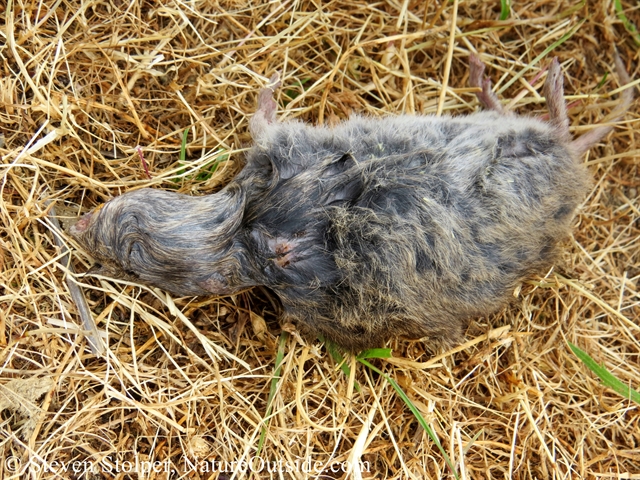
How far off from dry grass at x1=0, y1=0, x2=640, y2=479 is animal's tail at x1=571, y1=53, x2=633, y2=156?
5.0 inches

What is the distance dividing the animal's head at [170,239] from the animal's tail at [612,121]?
2.27 m

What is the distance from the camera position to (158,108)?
3502 millimetres

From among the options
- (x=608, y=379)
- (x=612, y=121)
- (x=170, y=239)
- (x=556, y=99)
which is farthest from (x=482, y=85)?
(x=170, y=239)

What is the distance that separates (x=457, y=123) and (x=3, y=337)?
113 inches

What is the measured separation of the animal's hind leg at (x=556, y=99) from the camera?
3.41 meters

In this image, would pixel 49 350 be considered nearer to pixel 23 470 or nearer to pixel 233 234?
pixel 23 470

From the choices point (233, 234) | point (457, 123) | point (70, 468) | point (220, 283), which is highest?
point (457, 123)

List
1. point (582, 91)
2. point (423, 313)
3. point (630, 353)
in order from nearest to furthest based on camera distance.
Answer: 1. point (423, 313)
2. point (630, 353)
3. point (582, 91)

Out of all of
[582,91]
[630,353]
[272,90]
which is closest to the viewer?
[272,90]

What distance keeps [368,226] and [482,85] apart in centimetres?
166

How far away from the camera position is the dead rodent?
2773mm

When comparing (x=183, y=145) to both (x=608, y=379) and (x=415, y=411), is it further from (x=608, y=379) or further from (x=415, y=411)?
(x=608, y=379)

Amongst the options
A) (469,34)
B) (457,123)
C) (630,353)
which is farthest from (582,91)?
(630,353)

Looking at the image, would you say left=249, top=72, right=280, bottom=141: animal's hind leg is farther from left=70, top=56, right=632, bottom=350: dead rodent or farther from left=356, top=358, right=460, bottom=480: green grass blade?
left=356, top=358, right=460, bottom=480: green grass blade
